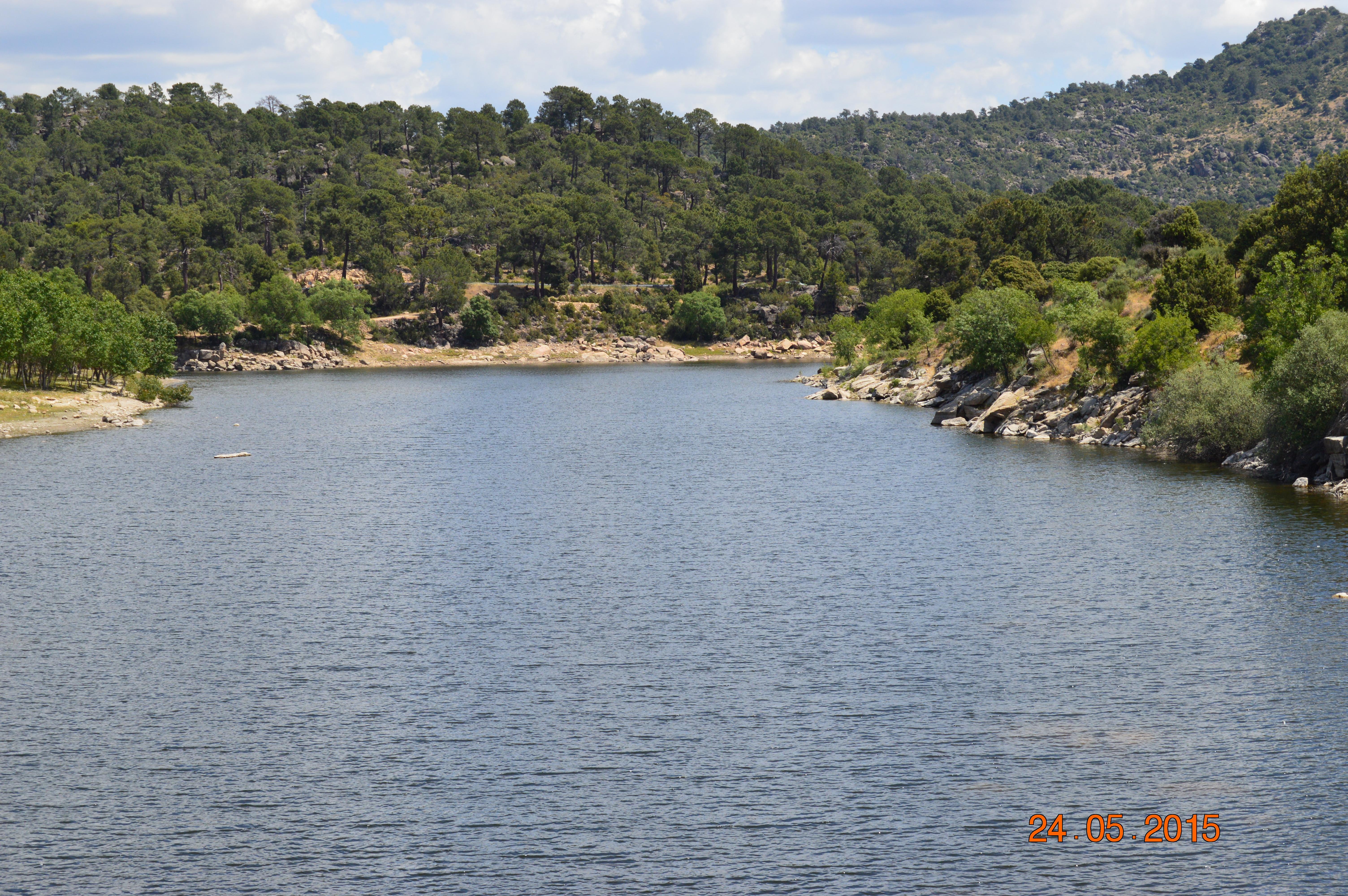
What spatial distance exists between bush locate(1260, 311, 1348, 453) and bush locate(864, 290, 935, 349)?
90882 mm

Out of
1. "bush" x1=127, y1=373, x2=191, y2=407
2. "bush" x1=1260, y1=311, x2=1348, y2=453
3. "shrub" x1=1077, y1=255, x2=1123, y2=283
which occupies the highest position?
"shrub" x1=1077, y1=255, x2=1123, y2=283

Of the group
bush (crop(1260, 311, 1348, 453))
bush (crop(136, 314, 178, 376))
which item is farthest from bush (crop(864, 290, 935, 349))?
bush (crop(136, 314, 178, 376))

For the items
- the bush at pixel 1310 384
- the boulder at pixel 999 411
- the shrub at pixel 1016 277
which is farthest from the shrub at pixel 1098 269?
the bush at pixel 1310 384

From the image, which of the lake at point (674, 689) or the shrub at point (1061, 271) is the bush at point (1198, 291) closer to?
the lake at point (674, 689)

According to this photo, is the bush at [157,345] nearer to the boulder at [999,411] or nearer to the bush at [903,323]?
the bush at [903,323]

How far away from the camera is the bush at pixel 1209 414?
285ft

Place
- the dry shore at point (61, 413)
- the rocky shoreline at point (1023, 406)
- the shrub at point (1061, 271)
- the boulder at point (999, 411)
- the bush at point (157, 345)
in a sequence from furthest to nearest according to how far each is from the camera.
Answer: the shrub at point (1061, 271) < the bush at point (157, 345) < the dry shore at point (61, 413) < the boulder at point (999, 411) < the rocky shoreline at point (1023, 406)

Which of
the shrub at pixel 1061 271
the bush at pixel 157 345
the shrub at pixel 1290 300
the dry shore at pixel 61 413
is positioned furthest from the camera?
the shrub at pixel 1061 271

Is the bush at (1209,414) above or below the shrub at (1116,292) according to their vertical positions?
below

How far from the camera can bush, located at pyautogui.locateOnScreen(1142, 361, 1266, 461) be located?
86.8 meters

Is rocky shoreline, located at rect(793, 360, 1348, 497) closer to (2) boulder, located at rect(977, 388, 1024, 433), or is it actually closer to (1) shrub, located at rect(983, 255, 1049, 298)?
(2) boulder, located at rect(977, 388, 1024, 433)

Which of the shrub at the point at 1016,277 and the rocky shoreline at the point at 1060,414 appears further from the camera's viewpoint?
the shrub at the point at 1016,277
